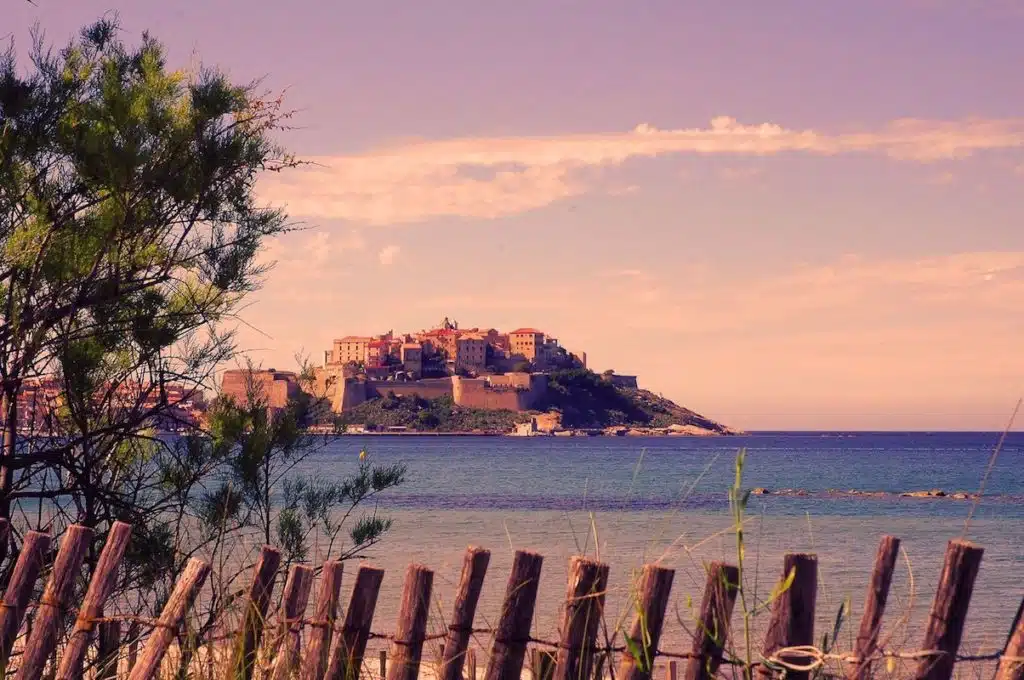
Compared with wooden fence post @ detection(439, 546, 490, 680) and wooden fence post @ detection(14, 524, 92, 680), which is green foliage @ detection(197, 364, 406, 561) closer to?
wooden fence post @ detection(14, 524, 92, 680)

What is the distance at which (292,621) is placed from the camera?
302 centimetres

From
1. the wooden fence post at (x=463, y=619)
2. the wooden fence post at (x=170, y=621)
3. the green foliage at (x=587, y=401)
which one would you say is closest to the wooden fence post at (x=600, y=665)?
the wooden fence post at (x=463, y=619)

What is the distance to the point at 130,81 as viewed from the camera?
6.30 metres

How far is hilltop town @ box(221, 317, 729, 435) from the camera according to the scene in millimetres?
104688

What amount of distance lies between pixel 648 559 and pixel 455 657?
57 cm

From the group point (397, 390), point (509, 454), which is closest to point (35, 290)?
point (509, 454)

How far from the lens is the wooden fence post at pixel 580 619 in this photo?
2.72 metres

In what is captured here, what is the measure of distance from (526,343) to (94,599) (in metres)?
116

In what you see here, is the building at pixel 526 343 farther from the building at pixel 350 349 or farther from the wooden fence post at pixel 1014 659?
the wooden fence post at pixel 1014 659

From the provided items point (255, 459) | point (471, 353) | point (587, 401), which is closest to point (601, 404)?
point (587, 401)

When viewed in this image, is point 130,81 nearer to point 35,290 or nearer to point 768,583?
point 35,290

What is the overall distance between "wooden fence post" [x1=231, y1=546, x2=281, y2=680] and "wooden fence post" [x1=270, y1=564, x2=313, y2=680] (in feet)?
0.27

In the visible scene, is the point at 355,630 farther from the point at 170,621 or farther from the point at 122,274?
the point at 122,274

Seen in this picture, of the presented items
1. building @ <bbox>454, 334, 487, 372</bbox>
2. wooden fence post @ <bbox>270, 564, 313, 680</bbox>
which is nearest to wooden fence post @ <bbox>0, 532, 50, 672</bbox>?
wooden fence post @ <bbox>270, 564, 313, 680</bbox>
